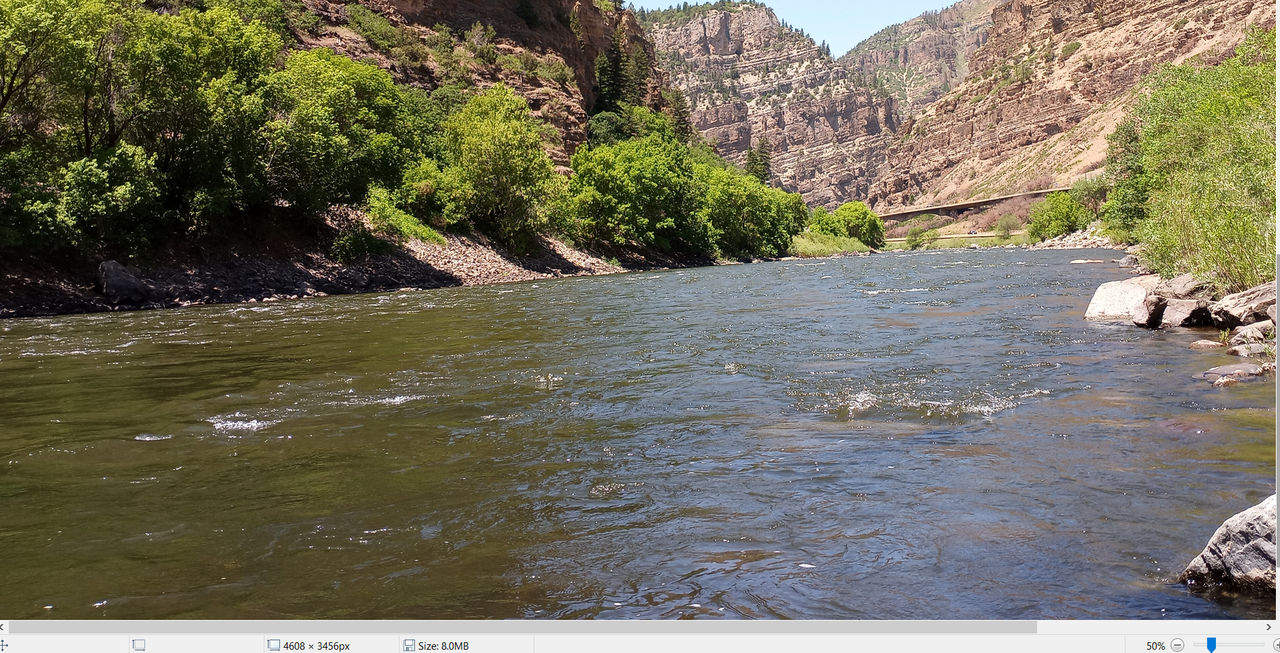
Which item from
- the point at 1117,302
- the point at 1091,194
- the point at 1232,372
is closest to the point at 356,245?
the point at 1117,302

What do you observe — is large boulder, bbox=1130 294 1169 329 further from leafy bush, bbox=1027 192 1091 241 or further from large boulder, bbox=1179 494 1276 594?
leafy bush, bbox=1027 192 1091 241

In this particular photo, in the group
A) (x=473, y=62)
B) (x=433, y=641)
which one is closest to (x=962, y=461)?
(x=433, y=641)

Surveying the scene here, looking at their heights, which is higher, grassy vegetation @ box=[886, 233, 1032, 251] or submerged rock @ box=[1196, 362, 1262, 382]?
submerged rock @ box=[1196, 362, 1262, 382]

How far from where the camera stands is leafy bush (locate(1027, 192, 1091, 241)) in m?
105

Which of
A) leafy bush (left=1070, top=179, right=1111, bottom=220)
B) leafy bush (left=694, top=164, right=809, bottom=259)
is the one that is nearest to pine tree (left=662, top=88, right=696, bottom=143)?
leafy bush (left=694, top=164, right=809, bottom=259)

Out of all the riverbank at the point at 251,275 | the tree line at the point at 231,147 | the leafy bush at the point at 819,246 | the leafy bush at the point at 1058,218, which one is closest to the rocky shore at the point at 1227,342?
the riverbank at the point at 251,275

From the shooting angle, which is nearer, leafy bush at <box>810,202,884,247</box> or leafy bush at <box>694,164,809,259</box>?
leafy bush at <box>694,164,809,259</box>

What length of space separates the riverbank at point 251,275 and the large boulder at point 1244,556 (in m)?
32.5

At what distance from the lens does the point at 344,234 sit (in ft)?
139

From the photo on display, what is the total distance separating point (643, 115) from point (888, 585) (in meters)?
97.8

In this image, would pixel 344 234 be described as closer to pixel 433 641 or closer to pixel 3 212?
pixel 3 212

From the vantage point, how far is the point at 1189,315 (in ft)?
54.2

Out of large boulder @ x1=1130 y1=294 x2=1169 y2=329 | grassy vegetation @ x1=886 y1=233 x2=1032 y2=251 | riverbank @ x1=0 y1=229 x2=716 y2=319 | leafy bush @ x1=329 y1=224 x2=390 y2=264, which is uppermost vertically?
leafy bush @ x1=329 y1=224 x2=390 y2=264

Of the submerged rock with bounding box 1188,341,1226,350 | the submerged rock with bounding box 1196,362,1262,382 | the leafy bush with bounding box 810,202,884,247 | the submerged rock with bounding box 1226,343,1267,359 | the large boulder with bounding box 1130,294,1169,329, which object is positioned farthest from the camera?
the leafy bush with bounding box 810,202,884,247
